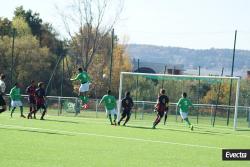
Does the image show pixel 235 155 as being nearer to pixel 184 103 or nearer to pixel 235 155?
pixel 235 155

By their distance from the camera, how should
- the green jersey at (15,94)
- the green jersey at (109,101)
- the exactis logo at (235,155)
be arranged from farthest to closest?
1. the green jersey at (15,94)
2. the green jersey at (109,101)
3. the exactis logo at (235,155)

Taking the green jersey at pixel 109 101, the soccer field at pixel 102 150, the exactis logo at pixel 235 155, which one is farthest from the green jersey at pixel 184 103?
the exactis logo at pixel 235 155

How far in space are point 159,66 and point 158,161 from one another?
109193 mm

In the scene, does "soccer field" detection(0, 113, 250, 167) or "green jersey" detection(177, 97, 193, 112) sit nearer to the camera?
"soccer field" detection(0, 113, 250, 167)

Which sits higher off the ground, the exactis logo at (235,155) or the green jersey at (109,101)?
the exactis logo at (235,155)

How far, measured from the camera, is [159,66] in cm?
12475

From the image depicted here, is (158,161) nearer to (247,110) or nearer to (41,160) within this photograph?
(41,160)

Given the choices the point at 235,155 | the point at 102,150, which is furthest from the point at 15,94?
the point at 235,155

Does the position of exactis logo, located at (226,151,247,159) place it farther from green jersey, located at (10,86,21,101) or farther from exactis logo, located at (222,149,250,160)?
green jersey, located at (10,86,21,101)

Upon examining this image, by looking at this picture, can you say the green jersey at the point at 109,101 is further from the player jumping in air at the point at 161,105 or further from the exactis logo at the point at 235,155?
the exactis logo at the point at 235,155

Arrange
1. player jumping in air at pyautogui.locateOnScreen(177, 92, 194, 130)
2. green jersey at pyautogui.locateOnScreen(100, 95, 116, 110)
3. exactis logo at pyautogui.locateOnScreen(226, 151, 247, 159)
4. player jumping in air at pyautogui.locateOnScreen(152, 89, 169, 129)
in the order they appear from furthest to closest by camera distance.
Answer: green jersey at pyautogui.locateOnScreen(100, 95, 116, 110)
player jumping in air at pyautogui.locateOnScreen(177, 92, 194, 130)
player jumping in air at pyautogui.locateOnScreen(152, 89, 169, 129)
exactis logo at pyautogui.locateOnScreen(226, 151, 247, 159)

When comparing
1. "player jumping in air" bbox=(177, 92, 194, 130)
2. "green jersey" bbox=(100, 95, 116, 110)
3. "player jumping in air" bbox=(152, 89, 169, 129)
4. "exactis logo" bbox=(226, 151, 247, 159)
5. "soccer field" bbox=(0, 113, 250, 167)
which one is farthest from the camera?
"green jersey" bbox=(100, 95, 116, 110)

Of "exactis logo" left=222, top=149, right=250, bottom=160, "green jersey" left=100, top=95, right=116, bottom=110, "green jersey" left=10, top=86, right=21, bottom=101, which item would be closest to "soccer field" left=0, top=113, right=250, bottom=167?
"exactis logo" left=222, top=149, right=250, bottom=160

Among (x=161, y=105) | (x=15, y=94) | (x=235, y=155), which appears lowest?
(x=15, y=94)
